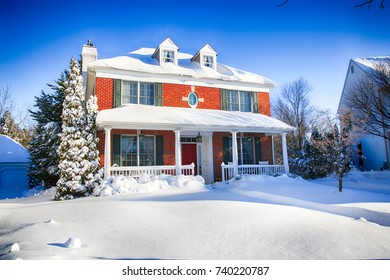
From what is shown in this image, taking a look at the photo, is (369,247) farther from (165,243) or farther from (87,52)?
(87,52)

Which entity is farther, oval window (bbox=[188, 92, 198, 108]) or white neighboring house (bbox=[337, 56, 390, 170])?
oval window (bbox=[188, 92, 198, 108])

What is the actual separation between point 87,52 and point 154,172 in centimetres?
665

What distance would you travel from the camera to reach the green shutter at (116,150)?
8.92 m

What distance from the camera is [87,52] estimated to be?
10969 mm

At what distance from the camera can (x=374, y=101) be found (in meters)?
8.97

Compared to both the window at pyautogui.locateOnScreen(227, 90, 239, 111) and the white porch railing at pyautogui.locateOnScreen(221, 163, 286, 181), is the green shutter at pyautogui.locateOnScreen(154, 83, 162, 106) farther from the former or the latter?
the white porch railing at pyautogui.locateOnScreen(221, 163, 286, 181)

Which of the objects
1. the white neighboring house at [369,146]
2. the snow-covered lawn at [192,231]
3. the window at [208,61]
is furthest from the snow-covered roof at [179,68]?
the snow-covered lawn at [192,231]

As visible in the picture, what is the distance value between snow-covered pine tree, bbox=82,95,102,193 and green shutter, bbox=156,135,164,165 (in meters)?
2.45

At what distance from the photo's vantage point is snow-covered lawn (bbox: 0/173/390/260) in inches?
108

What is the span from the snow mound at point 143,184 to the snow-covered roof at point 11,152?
32.0 ft

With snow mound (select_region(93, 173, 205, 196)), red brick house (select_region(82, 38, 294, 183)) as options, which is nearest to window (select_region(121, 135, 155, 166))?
red brick house (select_region(82, 38, 294, 183))

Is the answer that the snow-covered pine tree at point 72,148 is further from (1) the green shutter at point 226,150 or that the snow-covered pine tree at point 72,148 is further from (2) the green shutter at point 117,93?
(1) the green shutter at point 226,150

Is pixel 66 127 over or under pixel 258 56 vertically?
under

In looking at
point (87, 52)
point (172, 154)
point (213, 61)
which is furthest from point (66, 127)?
point (213, 61)
